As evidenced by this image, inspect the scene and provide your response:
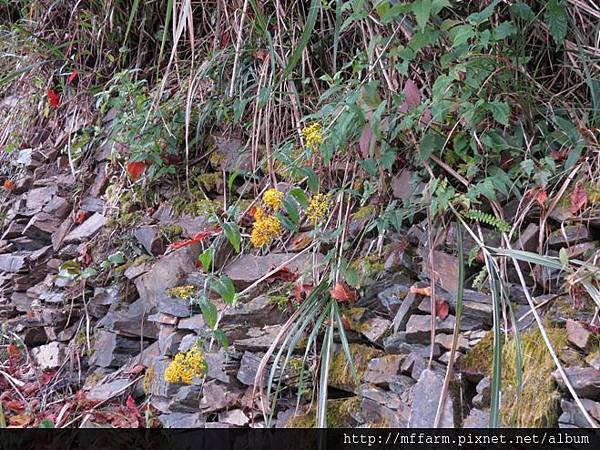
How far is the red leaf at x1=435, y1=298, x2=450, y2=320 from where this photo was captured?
146cm

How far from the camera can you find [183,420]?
163 centimetres

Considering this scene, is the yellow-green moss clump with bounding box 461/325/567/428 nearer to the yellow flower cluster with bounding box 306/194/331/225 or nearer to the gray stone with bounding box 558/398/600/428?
the gray stone with bounding box 558/398/600/428

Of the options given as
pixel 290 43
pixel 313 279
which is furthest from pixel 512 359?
pixel 290 43

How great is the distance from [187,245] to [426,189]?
A: 2.69 ft

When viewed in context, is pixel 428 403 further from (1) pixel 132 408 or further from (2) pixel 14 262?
(2) pixel 14 262

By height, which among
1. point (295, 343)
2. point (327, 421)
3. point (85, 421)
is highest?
point (295, 343)

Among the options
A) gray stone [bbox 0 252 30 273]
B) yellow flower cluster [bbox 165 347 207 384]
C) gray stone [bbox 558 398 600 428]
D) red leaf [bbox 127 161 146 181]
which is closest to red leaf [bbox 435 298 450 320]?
gray stone [bbox 558 398 600 428]

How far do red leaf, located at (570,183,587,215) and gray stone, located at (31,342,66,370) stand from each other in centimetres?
165

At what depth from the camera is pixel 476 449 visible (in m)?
1.22

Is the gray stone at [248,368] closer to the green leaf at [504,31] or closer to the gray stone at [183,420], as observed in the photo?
the gray stone at [183,420]

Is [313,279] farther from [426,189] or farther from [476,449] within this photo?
[476,449]

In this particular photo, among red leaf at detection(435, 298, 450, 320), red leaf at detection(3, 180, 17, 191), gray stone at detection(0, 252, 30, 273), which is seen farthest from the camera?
red leaf at detection(3, 180, 17, 191)

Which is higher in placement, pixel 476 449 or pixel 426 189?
pixel 426 189

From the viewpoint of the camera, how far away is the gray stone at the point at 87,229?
2.41 meters
